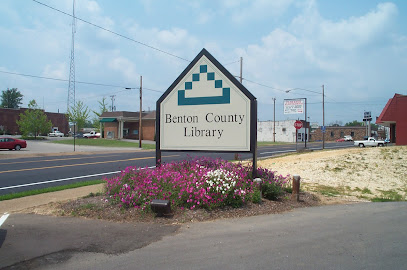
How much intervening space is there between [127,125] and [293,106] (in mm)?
30463

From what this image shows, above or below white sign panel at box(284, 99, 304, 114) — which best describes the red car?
below

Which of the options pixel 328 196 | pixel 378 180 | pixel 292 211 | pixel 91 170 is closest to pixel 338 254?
pixel 292 211

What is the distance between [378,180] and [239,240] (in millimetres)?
11196

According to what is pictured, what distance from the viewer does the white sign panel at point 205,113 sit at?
9.09 m

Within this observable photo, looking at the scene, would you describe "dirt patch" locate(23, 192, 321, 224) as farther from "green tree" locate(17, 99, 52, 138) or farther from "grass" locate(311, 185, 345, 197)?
"green tree" locate(17, 99, 52, 138)

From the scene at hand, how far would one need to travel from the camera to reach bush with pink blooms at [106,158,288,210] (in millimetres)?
7316

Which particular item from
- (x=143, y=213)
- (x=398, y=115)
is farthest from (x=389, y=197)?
(x=398, y=115)

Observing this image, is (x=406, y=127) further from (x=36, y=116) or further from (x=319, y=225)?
(x=36, y=116)

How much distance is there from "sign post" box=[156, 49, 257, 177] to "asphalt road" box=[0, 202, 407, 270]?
2732 mm

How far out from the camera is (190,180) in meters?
7.84

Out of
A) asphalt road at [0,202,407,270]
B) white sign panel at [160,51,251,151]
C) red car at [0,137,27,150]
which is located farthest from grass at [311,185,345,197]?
red car at [0,137,27,150]

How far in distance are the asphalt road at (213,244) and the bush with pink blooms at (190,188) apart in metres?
0.75

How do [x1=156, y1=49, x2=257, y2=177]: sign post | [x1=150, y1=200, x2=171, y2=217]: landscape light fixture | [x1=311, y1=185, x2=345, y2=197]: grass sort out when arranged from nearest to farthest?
[x1=150, y1=200, x2=171, y2=217]: landscape light fixture → [x1=156, y1=49, x2=257, y2=177]: sign post → [x1=311, y1=185, x2=345, y2=197]: grass

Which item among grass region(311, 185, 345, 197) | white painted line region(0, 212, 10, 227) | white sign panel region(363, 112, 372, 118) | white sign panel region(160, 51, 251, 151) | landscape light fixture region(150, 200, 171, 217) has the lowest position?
grass region(311, 185, 345, 197)
